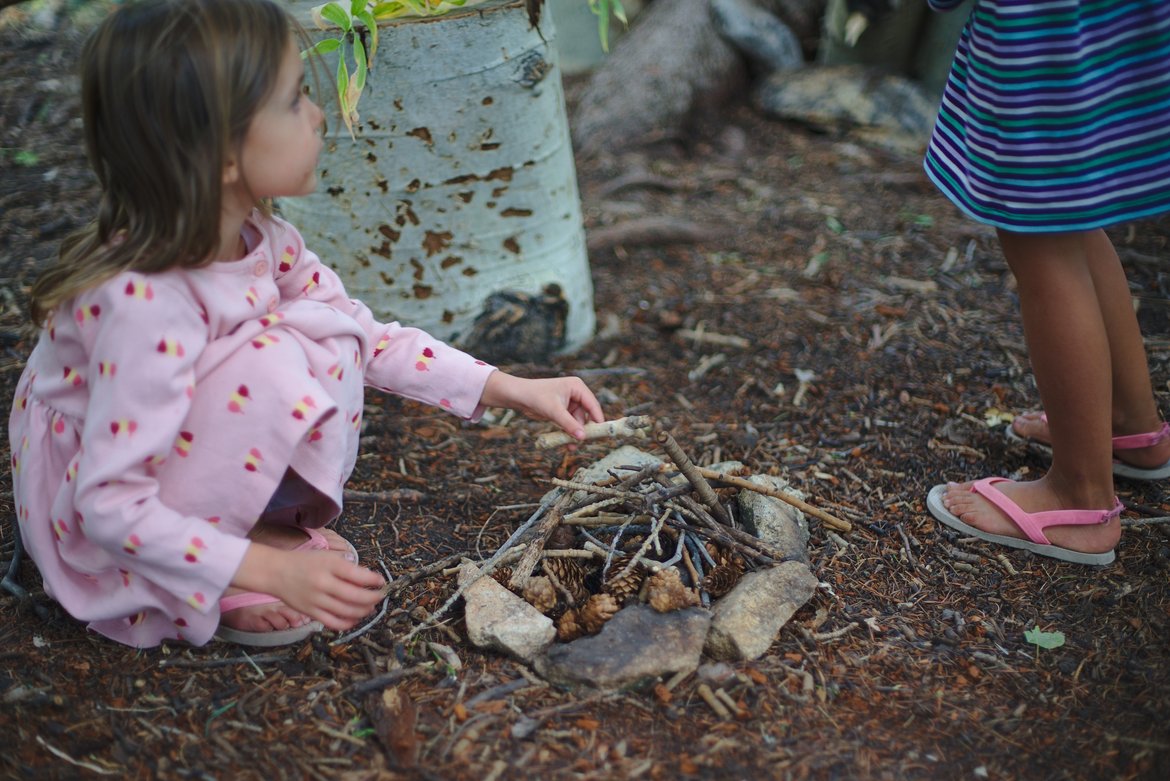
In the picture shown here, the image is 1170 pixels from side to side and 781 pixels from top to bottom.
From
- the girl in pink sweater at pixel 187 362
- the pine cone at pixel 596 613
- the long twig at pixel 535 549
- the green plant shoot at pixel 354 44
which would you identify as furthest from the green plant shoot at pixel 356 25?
the pine cone at pixel 596 613

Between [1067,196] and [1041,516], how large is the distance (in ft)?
2.53

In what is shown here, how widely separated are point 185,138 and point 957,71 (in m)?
1.60

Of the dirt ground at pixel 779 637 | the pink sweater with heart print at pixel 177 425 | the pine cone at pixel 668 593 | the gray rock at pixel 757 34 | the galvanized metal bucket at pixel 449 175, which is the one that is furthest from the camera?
the gray rock at pixel 757 34

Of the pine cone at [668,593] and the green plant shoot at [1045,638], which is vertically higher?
the pine cone at [668,593]

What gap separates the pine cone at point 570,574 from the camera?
195cm

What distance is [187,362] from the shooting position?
1487 millimetres

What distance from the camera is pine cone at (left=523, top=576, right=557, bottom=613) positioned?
188cm

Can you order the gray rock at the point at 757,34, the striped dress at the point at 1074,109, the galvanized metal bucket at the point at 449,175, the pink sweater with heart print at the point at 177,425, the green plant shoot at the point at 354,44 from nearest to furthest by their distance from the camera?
the pink sweater with heart print at the point at 177,425 → the striped dress at the point at 1074,109 → the green plant shoot at the point at 354,44 → the galvanized metal bucket at the point at 449,175 → the gray rock at the point at 757,34

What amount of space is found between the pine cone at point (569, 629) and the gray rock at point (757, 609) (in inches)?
10.3

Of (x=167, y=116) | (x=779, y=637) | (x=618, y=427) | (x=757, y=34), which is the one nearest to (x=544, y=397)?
(x=618, y=427)

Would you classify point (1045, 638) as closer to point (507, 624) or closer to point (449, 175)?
point (507, 624)

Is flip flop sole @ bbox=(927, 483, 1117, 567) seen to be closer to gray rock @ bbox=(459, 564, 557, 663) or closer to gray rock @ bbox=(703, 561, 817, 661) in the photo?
gray rock @ bbox=(703, 561, 817, 661)

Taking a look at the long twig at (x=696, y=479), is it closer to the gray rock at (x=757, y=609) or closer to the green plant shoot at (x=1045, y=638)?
the gray rock at (x=757, y=609)

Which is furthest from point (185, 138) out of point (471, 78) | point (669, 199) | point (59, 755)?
point (669, 199)
